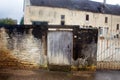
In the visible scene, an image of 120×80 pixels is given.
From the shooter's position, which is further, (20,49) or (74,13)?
(74,13)

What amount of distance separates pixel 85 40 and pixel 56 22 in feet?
76.8

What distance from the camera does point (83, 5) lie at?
144 ft

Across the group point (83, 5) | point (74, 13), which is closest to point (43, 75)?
point (74, 13)

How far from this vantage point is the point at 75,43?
56.1 feet

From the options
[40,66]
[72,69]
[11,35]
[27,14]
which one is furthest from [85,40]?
[27,14]

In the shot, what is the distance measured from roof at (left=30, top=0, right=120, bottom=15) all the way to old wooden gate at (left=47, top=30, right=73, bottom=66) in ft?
73.3

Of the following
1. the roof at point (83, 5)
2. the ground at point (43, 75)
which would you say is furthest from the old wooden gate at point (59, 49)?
the roof at point (83, 5)

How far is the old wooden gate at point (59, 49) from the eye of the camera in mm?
16891

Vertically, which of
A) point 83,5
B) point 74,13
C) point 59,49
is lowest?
point 59,49

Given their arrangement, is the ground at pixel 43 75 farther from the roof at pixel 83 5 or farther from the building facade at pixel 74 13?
the roof at pixel 83 5

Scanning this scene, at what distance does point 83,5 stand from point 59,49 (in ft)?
90.8

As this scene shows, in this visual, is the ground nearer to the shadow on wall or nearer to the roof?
the shadow on wall

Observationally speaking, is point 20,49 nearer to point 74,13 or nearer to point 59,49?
point 59,49

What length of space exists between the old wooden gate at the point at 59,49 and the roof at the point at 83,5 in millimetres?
22352
